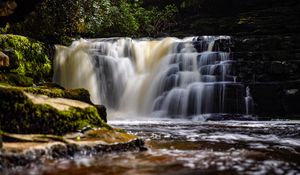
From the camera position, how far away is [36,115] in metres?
4.96

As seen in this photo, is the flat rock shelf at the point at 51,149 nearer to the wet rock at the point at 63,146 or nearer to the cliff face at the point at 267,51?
the wet rock at the point at 63,146

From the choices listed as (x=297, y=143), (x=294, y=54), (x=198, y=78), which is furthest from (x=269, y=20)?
(x=297, y=143)

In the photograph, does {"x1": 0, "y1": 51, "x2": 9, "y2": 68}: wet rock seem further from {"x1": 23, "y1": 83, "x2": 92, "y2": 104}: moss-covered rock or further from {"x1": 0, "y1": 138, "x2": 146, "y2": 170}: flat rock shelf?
{"x1": 0, "y1": 138, "x2": 146, "y2": 170}: flat rock shelf

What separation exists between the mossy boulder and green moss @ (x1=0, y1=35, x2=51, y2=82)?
8.41 meters

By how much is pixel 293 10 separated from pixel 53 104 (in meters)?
17.8

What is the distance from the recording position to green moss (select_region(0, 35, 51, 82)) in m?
13.5

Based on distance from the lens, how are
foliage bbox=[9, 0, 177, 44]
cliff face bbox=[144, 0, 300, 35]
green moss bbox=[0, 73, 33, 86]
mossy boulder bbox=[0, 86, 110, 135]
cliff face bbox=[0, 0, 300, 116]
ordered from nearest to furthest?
mossy boulder bbox=[0, 86, 110, 135] < green moss bbox=[0, 73, 33, 86] < cliff face bbox=[0, 0, 300, 116] < foliage bbox=[9, 0, 177, 44] < cliff face bbox=[144, 0, 300, 35]

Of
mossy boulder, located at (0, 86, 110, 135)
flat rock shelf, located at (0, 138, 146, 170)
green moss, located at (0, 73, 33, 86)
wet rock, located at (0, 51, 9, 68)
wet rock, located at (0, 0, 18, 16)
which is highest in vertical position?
wet rock, located at (0, 0, 18, 16)

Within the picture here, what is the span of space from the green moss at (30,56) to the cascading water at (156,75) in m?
0.75

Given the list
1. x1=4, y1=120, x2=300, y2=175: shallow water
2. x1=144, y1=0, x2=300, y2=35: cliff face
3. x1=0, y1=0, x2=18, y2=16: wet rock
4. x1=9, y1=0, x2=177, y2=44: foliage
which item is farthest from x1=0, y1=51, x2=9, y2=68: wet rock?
x1=144, y1=0, x2=300, y2=35: cliff face

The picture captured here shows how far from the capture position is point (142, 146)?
5.19m

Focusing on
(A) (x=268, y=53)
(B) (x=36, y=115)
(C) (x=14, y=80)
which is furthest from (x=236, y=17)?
(B) (x=36, y=115)

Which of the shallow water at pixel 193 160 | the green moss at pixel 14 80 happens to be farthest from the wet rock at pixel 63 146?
the green moss at pixel 14 80

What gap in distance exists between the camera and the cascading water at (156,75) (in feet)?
43.8
